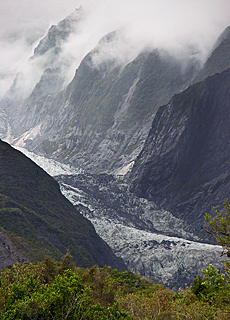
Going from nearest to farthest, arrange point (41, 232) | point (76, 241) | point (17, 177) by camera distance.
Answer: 1. point (41, 232)
2. point (76, 241)
3. point (17, 177)

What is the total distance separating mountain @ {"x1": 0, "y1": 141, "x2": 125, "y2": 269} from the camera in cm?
9675

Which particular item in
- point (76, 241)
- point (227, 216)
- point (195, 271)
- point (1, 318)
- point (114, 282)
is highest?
point (227, 216)

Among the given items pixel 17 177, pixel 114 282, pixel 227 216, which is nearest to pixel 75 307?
pixel 227 216

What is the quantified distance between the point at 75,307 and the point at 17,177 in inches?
5100

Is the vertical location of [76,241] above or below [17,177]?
below

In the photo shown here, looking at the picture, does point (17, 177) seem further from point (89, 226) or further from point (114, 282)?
point (114, 282)

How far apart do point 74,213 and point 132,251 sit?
128 ft

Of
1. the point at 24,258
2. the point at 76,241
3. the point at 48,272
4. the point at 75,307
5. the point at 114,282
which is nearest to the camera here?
the point at 75,307

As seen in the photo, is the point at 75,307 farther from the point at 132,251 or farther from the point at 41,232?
the point at 132,251

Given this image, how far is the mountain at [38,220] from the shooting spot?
96.8 m

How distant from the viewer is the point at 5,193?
127938mm

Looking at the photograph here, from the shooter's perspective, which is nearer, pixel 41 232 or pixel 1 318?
pixel 1 318

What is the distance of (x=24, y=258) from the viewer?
79.2m

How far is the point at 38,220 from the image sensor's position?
11556cm
